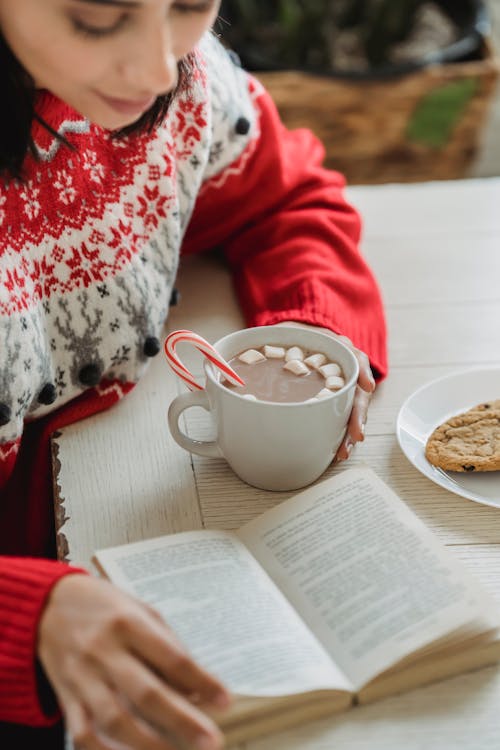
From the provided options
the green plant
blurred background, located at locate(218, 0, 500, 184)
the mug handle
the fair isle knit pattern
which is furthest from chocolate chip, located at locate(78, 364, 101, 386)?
the green plant

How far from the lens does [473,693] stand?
0.62m

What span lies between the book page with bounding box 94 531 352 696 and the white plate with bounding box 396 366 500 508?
0.21m

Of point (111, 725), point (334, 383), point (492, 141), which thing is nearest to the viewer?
point (111, 725)

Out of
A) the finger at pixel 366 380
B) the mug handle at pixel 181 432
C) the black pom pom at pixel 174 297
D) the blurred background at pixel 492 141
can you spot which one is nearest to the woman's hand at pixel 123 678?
the mug handle at pixel 181 432

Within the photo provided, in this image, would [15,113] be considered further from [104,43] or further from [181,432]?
[181,432]

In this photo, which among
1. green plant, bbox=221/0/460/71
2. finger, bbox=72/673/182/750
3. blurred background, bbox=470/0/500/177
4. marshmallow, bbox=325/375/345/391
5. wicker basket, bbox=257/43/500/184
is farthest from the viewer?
blurred background, bbox=470/0/500/177

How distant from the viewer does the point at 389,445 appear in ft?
2.78

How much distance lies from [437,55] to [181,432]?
1.69 m

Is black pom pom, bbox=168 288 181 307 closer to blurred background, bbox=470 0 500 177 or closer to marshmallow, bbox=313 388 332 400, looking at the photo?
marshmallow, bbox=313 388 332 400


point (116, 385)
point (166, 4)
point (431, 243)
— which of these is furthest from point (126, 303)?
point (431, 243)

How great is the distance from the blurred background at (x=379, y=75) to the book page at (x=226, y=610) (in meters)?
1.62

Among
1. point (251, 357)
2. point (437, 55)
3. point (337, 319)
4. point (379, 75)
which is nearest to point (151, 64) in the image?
point (251, 357)

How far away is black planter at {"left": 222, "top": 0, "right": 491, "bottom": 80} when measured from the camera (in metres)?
2.14

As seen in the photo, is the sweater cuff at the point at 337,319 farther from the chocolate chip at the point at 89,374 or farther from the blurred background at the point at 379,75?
the blurred background at the point at 379,75
